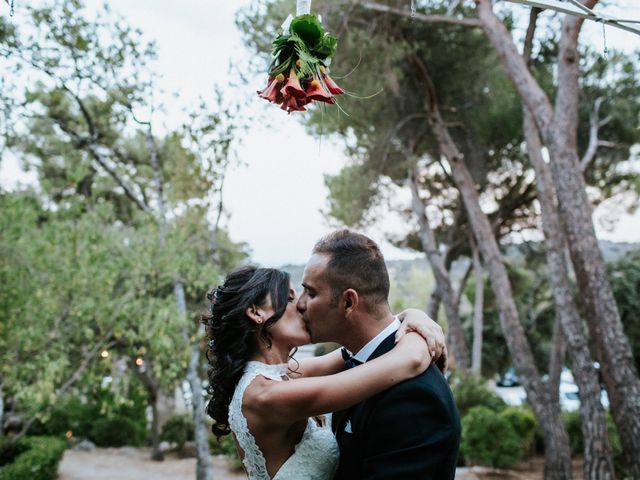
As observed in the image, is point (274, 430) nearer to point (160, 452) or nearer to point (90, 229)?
point (90, 229)

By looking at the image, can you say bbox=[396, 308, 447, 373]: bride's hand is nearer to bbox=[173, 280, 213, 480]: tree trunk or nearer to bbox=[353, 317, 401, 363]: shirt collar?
bbox=[353, 317, 401, 363]: shirt collar

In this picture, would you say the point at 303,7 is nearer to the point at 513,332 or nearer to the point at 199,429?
the point at 199,429

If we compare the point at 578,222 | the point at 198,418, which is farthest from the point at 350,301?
the point at 198,418

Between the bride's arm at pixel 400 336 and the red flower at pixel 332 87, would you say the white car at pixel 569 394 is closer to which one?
the bride's arm at pixel 400 336

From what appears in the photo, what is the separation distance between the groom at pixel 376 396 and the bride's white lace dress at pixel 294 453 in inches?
2.0

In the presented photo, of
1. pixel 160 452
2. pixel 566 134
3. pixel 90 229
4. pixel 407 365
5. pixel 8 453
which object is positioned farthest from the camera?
pixel 160 452

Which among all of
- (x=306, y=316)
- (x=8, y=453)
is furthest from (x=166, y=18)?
(x=8, y=453)

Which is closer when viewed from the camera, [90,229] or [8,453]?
[90,229]

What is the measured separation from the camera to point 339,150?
16.8m

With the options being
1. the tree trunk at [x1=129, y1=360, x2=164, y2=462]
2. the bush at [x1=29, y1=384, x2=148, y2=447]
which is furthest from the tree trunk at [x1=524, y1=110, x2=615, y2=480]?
the bush at [x1=29, y1=384, x2=148, y2=447]

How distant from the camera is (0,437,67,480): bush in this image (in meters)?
9.86

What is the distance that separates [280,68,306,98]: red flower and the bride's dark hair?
2.19 feet

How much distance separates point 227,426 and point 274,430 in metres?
0.46

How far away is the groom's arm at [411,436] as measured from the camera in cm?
164
